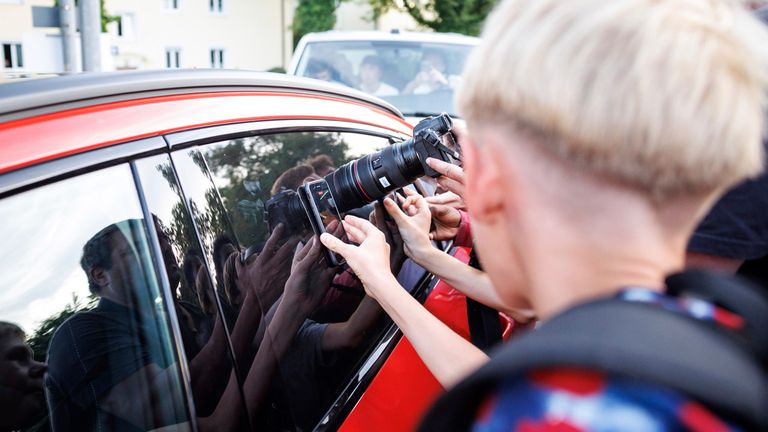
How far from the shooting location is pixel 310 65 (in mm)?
6184

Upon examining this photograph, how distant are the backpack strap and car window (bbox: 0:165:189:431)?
0.66 m

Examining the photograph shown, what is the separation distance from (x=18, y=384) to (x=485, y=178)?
75 centimetres

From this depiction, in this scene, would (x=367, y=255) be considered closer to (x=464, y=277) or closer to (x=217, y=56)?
(x=464, y=277)

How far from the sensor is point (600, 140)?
27.3 inches

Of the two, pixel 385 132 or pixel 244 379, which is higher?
pixel 385 132

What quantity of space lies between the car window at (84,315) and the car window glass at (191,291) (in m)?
0.03

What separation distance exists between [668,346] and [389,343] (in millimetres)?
1182

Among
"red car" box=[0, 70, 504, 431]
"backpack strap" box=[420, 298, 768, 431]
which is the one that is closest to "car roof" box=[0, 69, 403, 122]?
"red car" box=[0, 70, 504, 431]

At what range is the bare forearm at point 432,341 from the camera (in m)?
1.30

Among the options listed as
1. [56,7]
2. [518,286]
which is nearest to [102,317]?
[518,286]

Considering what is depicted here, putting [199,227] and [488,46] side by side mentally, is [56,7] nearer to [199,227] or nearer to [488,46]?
[199,227]

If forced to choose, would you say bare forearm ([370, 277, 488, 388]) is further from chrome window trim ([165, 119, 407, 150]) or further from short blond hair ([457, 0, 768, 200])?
short blond hair ([457, 0, 768, 200])

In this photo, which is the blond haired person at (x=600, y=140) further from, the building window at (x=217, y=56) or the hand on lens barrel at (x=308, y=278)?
the building window at (x=217, y=56)

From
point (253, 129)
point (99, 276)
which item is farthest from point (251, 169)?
point (99, 276)
